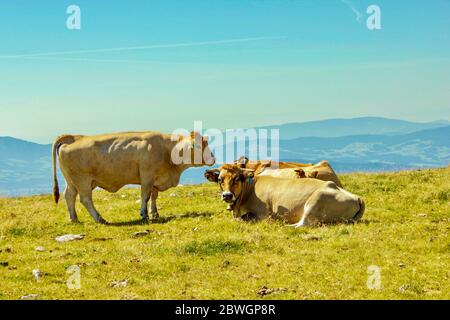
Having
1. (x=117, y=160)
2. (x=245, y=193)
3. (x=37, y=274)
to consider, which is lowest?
(x=37, y=274)

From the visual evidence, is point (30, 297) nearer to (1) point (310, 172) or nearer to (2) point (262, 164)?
(1) point (310, 172)

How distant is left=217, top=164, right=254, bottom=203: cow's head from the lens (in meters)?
17.5

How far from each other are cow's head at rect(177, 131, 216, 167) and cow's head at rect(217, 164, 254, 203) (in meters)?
3.38

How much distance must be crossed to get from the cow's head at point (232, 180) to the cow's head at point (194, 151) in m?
3.38

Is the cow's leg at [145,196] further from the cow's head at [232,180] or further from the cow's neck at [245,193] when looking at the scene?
the cow's neck at [245,193]

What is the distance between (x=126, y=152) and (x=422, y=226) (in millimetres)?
10581

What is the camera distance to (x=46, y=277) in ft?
41.3

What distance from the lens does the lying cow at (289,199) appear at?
646 inches

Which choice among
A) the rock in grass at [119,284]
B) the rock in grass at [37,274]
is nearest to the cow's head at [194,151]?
the rock in grass at [37,274]

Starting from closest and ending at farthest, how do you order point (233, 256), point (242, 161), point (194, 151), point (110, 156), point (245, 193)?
point (233, 256) < point (245, 193) < point (110, 156) < point (194, 151) < point (242, 161)

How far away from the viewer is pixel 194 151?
2139 centimetres

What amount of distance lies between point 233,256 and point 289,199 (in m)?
4.01

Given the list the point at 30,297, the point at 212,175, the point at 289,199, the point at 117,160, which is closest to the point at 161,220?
the point at 117,160
